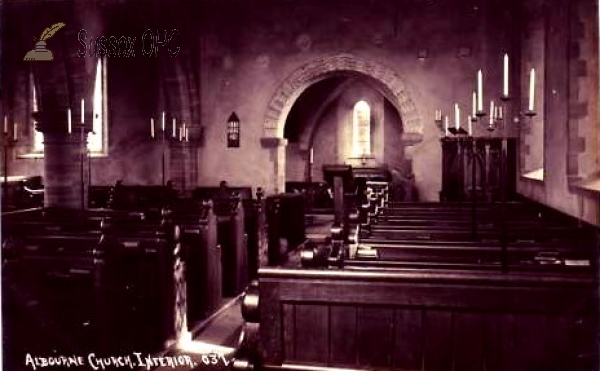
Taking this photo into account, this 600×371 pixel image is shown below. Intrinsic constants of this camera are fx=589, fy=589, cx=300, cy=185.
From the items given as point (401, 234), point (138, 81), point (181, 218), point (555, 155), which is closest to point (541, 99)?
point (555, 155)

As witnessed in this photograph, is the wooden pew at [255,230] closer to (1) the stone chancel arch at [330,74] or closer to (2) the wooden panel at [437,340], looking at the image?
(1) the stone chancel arch at [330,74]

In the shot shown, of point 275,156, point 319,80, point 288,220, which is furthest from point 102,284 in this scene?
point 319,80

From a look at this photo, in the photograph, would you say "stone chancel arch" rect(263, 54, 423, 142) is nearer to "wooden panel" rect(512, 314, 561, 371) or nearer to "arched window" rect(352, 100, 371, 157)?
"arched window" rect(352, 100, 371, 157)

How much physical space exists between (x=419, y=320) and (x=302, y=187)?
40.0 feet

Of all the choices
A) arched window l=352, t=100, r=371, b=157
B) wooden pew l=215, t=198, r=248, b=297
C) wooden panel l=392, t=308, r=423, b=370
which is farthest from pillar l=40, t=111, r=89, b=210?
arched window l=352, t=100, r=371, b=157

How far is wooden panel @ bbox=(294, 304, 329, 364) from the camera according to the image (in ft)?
7.50

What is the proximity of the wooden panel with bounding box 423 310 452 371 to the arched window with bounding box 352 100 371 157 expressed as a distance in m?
16.7

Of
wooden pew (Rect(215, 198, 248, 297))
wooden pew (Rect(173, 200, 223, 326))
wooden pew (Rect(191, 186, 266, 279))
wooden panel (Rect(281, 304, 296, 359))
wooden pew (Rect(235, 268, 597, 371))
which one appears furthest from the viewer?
wooden pew (Rect(191, 186, 266, 279))

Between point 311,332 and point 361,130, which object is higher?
point 361,130

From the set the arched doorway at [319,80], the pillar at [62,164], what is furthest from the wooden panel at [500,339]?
the arched doorway at [319,80]

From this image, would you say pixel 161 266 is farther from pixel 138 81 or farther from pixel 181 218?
pixel 138 81

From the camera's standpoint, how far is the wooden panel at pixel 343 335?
2.27m

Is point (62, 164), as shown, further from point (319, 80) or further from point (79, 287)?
point (319, 80)

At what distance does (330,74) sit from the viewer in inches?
485
